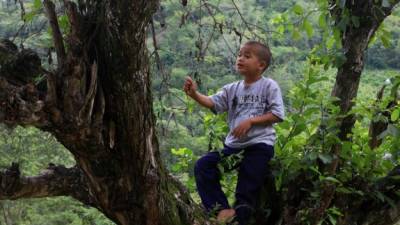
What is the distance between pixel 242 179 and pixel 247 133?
251 mm

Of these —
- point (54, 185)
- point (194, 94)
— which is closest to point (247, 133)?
point (194, 94)

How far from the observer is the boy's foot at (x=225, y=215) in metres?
2.74

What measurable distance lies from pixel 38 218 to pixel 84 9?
477 inches

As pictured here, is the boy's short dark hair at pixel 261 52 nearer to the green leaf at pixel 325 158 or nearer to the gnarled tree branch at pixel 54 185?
the green leaf at pixel 325 158

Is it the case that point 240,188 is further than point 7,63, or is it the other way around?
point 240,188

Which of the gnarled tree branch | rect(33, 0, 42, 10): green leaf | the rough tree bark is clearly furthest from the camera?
the gnarled tree branch

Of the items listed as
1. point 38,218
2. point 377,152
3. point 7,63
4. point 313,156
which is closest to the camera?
point 7,63

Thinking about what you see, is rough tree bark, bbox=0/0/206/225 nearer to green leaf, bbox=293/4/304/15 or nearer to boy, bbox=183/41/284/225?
boy, bbox=183/41/284/225

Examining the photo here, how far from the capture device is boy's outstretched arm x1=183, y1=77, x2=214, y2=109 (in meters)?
2.79

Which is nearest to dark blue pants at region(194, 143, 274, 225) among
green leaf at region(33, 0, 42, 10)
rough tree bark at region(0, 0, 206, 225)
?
rough tree bark at region(0, 0, 206, 225)

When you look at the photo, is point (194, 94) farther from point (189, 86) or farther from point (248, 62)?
point (248, 62)

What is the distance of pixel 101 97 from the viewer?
6.24 ft

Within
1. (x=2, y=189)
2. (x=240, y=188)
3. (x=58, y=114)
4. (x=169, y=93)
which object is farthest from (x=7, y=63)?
(x=240, y=188)

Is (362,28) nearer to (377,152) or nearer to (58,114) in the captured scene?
(377,152)
